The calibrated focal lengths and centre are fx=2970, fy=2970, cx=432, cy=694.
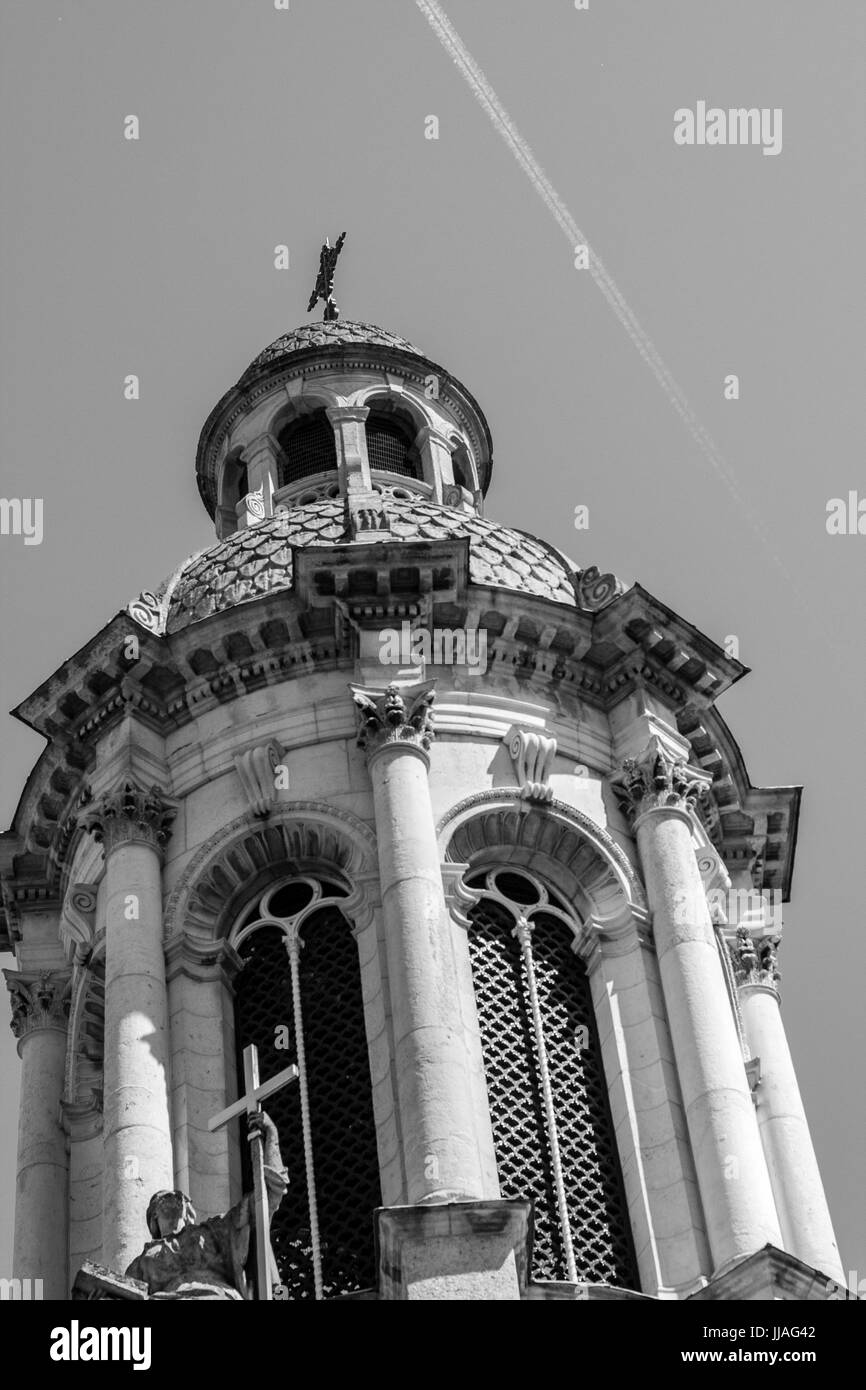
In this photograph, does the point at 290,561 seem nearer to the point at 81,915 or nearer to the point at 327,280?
the point at 81,915

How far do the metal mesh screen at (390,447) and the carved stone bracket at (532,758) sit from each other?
876cm

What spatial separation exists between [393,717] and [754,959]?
22.0 feet

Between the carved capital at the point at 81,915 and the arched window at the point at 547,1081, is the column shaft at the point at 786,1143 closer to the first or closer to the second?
the arched window at the point at 547,1081

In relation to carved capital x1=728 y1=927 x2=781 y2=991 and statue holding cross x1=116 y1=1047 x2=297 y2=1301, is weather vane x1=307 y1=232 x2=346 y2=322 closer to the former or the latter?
carved capital x1=728 y1=927 x2=781 y2=991

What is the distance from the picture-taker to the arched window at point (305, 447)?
43938 mm

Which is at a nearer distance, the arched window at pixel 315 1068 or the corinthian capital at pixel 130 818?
the arched window at pixel 315 1068

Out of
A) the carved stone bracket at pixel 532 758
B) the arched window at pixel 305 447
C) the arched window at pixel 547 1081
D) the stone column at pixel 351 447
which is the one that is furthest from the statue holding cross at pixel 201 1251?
the arched window at pixel 305 447

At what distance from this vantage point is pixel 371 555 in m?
36.7

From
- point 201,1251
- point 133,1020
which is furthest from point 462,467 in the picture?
point 201,1251

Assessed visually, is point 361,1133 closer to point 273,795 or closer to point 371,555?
point 273,795

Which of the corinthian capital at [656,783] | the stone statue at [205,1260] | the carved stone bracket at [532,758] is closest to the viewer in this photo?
the stone statue at [205,1260]

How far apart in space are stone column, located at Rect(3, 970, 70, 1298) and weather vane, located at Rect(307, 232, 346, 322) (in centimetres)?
1517
